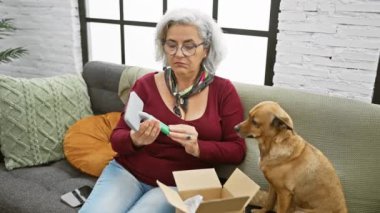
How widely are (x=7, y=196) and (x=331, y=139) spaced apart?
1506 millimetres

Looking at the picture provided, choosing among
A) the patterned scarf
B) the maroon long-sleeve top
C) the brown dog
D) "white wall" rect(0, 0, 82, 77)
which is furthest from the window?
the brown dog

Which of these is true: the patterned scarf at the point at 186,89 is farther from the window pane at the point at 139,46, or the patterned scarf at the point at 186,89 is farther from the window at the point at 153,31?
the window pane at the point at 139,46

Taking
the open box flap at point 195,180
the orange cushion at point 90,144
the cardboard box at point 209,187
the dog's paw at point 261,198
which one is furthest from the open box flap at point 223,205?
the orange cushion at point 90,144

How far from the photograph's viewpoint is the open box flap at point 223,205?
1.11 meters

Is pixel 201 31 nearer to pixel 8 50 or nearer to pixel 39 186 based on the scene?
pixel 39 186

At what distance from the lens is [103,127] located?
2.08m

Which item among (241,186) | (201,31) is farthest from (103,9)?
(241,186)

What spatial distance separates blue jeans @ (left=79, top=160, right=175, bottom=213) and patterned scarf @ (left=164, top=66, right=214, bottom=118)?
0.35m

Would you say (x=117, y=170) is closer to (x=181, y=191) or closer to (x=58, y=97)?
(x=181, y=191)

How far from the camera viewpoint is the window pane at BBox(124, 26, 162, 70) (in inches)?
110

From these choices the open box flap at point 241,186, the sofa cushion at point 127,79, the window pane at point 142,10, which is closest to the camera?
the open box flap at point 241,186

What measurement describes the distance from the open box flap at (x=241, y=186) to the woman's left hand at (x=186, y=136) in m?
0.21

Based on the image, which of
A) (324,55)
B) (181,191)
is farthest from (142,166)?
(324,55)

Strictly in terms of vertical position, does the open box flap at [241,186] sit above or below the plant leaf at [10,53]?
below
